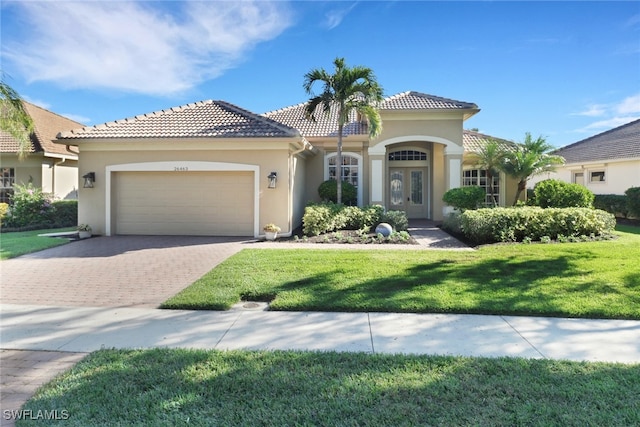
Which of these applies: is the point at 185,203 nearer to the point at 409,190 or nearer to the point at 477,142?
the point at 409,190

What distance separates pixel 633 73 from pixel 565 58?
291cm

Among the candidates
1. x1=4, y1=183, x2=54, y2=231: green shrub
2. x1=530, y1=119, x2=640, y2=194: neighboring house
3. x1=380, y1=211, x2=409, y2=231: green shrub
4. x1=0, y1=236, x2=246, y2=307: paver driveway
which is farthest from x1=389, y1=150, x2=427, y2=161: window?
x1=4, y1=183, x2=54, y2=231: green shrub

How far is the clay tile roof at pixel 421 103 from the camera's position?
16197 mm

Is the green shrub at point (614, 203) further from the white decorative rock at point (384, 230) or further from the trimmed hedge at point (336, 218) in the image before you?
the white decorative rock at point (384, 230)

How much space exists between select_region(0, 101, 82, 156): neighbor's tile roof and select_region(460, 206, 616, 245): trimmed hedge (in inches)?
763

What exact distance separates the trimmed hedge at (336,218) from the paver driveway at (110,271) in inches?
96.8

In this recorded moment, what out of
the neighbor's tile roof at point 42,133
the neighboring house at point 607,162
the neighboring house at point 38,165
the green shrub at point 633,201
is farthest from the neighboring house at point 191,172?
the green shrub at point 633,201

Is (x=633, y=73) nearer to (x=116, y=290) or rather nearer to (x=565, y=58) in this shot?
(x=565, y=58)

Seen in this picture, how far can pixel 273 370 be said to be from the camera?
11.9ft

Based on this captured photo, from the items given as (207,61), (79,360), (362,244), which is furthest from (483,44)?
(79,360)

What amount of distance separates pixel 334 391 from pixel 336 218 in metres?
10.3

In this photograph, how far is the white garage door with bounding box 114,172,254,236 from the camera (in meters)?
13.2

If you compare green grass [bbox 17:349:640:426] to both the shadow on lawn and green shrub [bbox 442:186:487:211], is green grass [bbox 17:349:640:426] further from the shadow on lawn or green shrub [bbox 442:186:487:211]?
green shrub [bbox 442:186:487:211]

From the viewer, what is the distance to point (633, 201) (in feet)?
56.1
